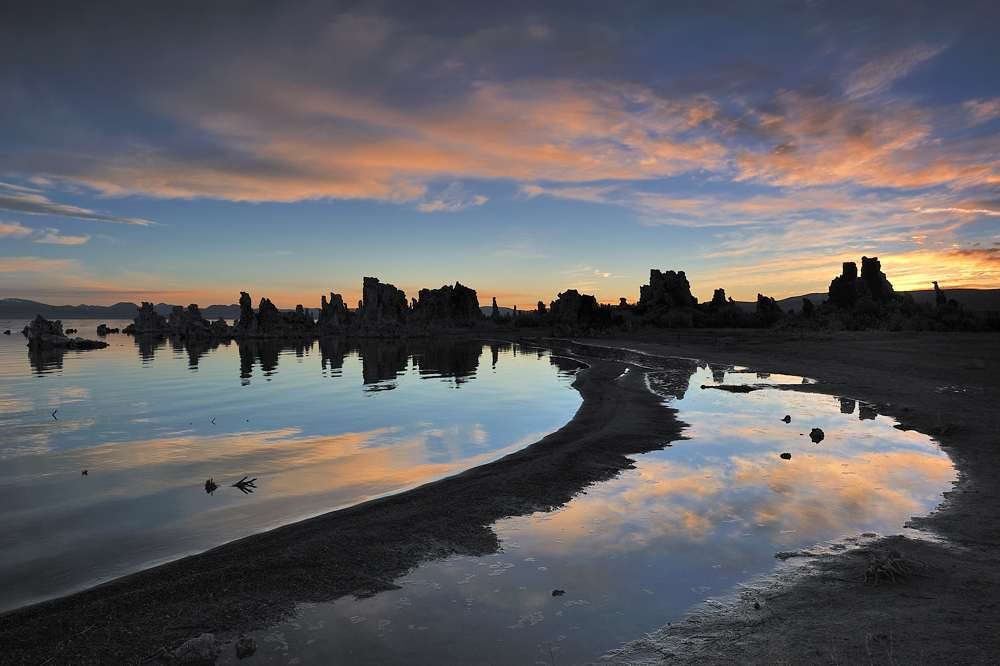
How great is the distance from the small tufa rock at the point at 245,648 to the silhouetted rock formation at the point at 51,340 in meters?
87.3

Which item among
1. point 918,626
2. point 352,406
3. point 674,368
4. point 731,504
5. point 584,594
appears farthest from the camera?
point 674,368

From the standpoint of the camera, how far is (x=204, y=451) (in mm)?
16500

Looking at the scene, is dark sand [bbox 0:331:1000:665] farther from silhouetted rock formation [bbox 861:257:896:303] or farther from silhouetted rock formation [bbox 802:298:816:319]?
silhouetted rock formation [bbox 861:257:896:303]

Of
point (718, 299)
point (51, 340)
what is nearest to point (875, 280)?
point (718, 299)

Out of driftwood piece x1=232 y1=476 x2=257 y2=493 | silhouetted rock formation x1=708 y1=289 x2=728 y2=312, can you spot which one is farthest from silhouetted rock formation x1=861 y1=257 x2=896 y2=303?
driftwood piece x1=232 y1=476 x2=257 y2=493

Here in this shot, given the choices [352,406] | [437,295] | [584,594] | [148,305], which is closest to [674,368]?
[352,406]

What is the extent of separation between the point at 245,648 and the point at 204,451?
13012 millimetres

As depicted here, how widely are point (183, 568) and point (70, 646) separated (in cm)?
205

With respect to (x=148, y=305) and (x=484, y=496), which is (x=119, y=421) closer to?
(x=484, y=496)

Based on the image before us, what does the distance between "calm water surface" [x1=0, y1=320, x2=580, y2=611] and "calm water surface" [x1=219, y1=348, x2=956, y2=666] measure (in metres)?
4.57

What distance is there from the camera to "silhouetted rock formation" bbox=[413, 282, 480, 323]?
452ft

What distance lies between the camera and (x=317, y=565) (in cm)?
752

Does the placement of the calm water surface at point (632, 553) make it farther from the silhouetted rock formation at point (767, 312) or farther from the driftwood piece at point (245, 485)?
the silhouetted rock formation at point (767, 312)

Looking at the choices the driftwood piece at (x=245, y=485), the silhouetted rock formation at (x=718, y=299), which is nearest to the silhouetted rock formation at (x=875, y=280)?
the silhouetted rock formation at (x=718, y=299)
